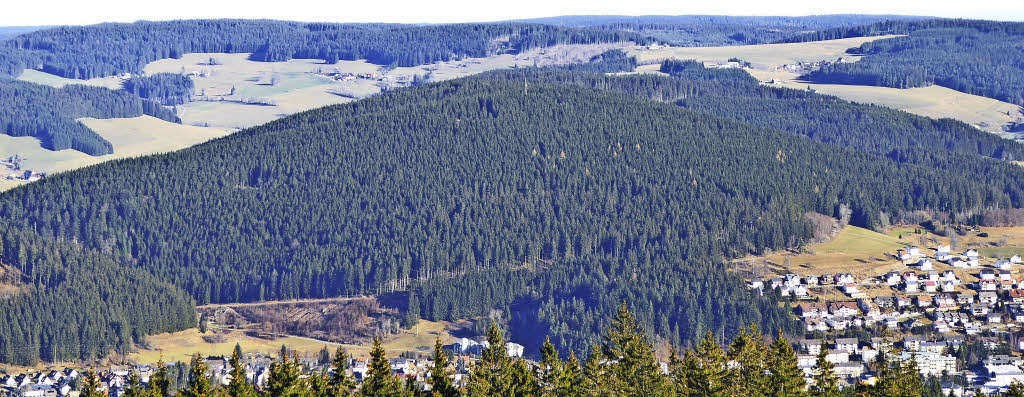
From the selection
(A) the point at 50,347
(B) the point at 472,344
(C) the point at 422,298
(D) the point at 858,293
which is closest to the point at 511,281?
(C) the point at 422,298

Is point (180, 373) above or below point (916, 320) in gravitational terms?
above

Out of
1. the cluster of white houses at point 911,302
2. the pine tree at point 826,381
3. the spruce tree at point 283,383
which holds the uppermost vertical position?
the spruce tree at point 283,383

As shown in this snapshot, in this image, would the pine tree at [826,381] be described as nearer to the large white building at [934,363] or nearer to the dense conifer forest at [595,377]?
the dense conifer forest at [595,377]

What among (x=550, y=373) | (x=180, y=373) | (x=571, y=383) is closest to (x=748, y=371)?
(x=571, y=383)

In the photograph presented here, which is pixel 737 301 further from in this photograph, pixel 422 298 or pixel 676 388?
pixel 676 388

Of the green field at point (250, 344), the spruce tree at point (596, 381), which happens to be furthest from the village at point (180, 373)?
the spruce tree at point (596, 381)

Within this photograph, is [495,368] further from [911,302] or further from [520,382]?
[911,302]

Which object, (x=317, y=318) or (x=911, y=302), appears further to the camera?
Result: (x=317, y=318)
